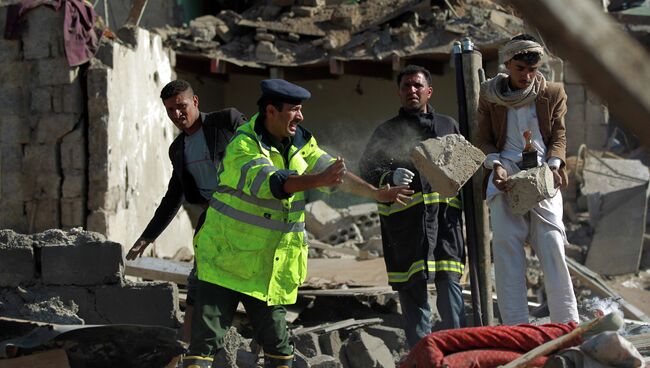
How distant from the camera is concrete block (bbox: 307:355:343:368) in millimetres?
6188

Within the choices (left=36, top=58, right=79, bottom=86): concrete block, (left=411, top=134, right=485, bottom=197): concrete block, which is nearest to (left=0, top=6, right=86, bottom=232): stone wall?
(left=36, top=58, right=79, bottom=86): concrete block

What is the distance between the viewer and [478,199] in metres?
6.14

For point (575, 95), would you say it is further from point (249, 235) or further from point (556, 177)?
point (249, 235)

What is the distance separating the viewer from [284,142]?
5.07 m

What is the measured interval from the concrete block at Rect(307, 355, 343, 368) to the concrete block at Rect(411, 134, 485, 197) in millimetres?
1279

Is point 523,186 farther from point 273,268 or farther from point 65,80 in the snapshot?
point 65,80

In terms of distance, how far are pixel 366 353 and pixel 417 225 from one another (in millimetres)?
814

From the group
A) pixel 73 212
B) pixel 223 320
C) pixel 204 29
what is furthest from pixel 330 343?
pixel 204 29

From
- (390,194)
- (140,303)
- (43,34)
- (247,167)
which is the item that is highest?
(43,34)

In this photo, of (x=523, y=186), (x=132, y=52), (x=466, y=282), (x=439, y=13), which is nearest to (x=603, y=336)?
(x=523, y=186)

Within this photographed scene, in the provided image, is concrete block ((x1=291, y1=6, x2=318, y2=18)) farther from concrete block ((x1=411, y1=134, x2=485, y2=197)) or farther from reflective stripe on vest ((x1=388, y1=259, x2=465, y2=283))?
concrete block ((x1=411, y1=134, x2=485, y2=197))

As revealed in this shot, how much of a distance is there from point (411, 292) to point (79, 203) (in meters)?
5.43

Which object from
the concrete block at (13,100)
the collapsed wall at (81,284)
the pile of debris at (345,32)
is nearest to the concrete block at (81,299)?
the collapsed wall at (81,284)

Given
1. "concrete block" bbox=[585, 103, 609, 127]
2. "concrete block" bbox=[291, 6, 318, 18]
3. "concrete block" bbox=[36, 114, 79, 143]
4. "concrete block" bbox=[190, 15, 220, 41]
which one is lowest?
"concrete block" bbox=[36, 114, 79, 143]
